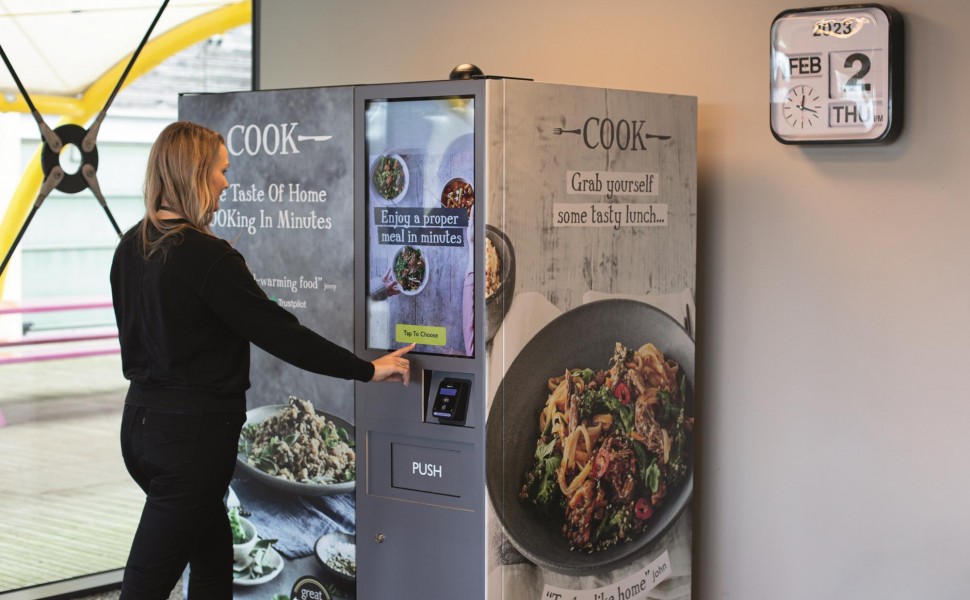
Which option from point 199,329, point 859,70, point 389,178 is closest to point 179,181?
point 199,329

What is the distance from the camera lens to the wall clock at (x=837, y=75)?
2.83 m

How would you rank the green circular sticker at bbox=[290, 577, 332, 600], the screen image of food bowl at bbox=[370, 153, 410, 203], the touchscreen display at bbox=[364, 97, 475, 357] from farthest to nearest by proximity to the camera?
the green circular sticker at bbox=[290, 577, 332, 600]
the screen image of food bowl at bbox=[370, 153, 410, 203]
the touchscreen display at bbox=[364, 97, 475, 357]

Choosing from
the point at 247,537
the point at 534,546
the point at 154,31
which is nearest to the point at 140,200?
the point at 154,31

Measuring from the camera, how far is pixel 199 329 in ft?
8.61

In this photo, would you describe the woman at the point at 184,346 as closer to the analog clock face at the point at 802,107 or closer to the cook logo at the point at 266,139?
the cook logo at the point at 266,139

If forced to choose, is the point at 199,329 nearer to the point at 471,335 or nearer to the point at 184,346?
the point at 184,346

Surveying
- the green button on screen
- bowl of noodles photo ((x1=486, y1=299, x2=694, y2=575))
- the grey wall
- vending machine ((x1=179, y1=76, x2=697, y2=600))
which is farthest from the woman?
the grey wall

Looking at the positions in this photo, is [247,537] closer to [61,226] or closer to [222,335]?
[222,335]

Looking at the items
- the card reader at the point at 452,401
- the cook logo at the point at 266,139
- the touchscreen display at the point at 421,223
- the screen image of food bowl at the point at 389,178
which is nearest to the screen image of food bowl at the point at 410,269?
the touchscreen display at the point at 421,223

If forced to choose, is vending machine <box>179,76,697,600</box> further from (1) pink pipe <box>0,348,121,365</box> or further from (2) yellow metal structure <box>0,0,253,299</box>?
(1) pink pipe <box>0,348,121,365</box>

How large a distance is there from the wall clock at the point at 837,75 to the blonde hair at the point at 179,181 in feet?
5.01

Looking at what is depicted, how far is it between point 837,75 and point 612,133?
2.05 ft

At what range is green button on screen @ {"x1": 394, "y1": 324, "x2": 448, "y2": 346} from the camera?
2.77 meters

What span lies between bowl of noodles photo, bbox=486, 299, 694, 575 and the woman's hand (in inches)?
9.9
